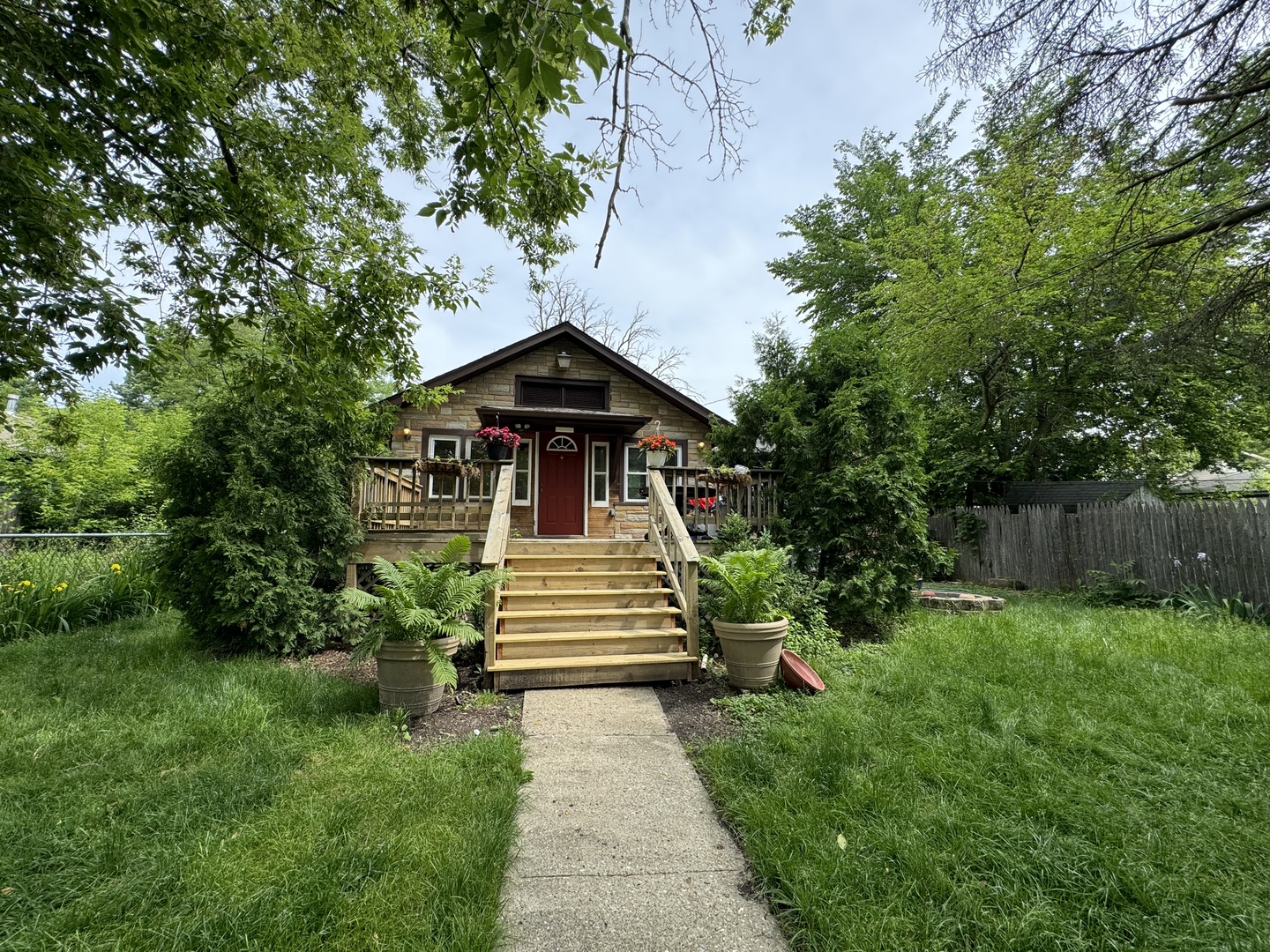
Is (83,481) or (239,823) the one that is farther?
(83,481)

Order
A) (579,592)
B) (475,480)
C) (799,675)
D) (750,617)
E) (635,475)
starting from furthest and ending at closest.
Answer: (635,475) < (475,480) < (579,592) < (750,617) < (799,675)

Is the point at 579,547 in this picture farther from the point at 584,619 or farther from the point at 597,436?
the point at 597,436

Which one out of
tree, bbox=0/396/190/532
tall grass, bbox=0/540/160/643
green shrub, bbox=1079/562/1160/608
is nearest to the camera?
tall grass, bbox=0/540/160/643

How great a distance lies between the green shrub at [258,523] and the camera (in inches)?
197

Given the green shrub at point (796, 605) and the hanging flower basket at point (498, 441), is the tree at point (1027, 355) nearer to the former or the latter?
the green shrub at point (796, 605)

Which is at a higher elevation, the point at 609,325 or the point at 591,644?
the point at 609,325

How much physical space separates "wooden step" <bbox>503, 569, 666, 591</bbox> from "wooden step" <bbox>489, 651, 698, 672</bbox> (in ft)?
3.65

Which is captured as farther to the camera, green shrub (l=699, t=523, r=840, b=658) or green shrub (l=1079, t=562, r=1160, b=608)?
green shrub (l=1079, t=562, r=1160, b=608)

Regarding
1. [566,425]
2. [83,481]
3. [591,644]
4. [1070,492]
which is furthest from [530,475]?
[83,481]

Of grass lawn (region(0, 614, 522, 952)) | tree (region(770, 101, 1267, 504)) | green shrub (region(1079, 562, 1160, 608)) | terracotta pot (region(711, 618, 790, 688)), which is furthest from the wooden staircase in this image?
green shrub (region(1079, 562, 1160, 608))

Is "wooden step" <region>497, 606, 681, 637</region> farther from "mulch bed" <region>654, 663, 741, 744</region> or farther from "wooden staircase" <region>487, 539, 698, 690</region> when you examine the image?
"mulch bed" <region>654, 663, 741, 744</region>

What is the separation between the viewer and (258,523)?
5172mm

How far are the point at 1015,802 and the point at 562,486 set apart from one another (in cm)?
878

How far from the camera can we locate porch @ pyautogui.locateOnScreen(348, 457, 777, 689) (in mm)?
4609
